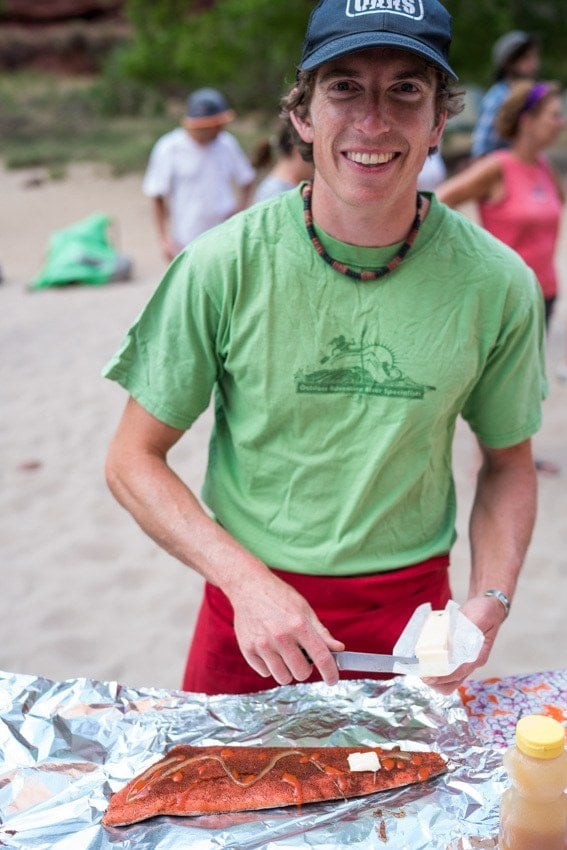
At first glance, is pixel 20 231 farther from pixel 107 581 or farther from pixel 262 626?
pixel 262 626

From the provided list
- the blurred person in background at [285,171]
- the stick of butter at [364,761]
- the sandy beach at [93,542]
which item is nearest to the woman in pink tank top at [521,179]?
the blurred person in background at [285,171]

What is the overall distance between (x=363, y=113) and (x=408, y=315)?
13.6 inches

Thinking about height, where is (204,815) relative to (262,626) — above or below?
below

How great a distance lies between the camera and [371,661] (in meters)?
1.44

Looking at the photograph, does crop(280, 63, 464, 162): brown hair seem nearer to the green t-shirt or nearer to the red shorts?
the green t-shirt

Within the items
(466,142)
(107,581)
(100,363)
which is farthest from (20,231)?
(107,581)

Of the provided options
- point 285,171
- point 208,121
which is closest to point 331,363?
point 285,171

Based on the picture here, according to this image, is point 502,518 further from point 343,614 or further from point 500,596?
point 343,614

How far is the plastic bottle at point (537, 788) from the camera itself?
1107mm

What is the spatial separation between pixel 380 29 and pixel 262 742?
44.8 inches

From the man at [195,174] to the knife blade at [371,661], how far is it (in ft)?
17.1

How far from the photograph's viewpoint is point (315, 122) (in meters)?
1.55

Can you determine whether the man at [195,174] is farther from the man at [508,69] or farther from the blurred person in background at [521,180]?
the blurred person in background at [521,180]

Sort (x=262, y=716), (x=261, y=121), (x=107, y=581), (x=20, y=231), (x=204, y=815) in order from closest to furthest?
1. (x=204, y=815)
2. (x=262, y=716)
3. (x=107, y=581)
4. (x=20, y=231)
5. (x=261, y=121)
